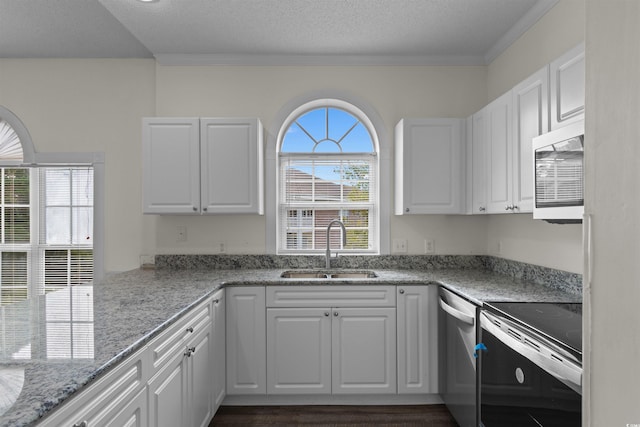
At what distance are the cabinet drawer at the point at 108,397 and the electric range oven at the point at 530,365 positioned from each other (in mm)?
1470

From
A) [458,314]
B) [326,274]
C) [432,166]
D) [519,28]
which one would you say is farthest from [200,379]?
[519,28]

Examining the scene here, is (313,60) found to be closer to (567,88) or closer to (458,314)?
(567,88)

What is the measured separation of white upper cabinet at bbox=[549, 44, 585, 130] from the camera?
1818 millimetres

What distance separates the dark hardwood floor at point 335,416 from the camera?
2.69 metres

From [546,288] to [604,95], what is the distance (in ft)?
7.95

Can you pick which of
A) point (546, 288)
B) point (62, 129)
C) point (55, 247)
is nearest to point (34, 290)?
point (55, 247)

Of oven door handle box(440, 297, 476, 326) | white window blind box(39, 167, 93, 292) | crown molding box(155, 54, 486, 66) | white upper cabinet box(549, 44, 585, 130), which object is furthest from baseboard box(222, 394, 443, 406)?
crown molding box(155, 54, 486, 66)

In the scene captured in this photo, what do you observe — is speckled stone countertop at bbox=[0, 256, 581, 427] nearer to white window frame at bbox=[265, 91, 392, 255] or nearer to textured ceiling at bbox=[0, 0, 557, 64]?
white window frame at bbox=[265, 91, 392, 255]

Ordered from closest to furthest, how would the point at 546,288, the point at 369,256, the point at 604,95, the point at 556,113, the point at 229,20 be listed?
the point at 604,95
the point at 556,113
the point at 546,288
the point at 229,20
the point at 369,256

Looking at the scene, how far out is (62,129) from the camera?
11.9 ft

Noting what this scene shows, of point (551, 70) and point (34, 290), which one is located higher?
point (551, 70)

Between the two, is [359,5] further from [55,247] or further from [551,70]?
[55,247]

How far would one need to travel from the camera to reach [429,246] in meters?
3.50

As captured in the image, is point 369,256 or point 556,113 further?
point 369,256
